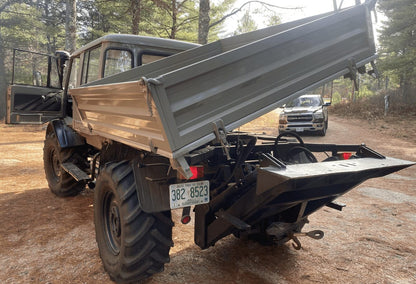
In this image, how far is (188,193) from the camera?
253 centimetres

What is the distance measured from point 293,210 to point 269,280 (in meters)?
0.75

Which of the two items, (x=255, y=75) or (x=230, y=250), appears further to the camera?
(x=230, y=250)

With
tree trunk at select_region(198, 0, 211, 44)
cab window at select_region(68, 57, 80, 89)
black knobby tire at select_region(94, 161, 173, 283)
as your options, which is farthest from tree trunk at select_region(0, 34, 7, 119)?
black knobby tire at select_region(94, 161, 173, 283)

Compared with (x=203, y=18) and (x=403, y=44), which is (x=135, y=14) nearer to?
(x=203, y=18)

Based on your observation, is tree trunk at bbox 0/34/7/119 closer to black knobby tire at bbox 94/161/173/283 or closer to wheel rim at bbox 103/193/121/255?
wheel rim at bbox 103/193/121/255

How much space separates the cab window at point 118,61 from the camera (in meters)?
4.02

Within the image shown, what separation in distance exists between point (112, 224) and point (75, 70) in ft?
10.3

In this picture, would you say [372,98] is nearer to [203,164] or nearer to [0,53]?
[203,164]

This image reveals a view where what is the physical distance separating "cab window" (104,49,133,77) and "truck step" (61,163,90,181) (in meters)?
1.51

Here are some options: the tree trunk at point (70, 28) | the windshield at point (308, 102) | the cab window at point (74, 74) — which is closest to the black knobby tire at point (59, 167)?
the cab window at point (74, 74)

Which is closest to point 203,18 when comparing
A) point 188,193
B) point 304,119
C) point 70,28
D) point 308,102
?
point 70,28

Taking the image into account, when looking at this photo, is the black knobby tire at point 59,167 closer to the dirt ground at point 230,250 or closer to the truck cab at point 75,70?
the dirt ground at point 230,250

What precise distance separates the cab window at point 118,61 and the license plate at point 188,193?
7.36 feet

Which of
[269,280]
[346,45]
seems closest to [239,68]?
[346,45]
